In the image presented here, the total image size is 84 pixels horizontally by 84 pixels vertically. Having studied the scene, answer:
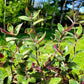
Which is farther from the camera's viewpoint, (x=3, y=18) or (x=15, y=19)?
(x=15, y=19)

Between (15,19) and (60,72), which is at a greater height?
(60,72)

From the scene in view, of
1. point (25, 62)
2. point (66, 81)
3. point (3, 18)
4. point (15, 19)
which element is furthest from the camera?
point (15, 19)

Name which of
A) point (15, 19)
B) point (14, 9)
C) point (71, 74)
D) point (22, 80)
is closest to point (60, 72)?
point (71, 74)

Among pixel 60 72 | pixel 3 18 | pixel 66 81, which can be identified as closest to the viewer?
pixel 66 81

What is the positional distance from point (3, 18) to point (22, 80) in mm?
10193

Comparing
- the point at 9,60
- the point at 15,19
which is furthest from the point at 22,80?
the point at 15,19

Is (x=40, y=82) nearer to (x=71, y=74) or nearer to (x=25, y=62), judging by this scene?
(x=25, y=62)

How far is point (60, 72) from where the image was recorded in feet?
4.36

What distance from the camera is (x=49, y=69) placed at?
1209 mm

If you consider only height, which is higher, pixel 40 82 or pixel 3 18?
pixel 40 82

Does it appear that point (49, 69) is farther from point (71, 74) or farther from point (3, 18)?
point (3, 18)

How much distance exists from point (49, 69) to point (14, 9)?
9.92 meters

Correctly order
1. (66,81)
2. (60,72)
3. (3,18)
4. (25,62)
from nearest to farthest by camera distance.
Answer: (25,62) < (66,81) < (60,72) < (3,18)

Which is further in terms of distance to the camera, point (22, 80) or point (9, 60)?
point (9, 60)
